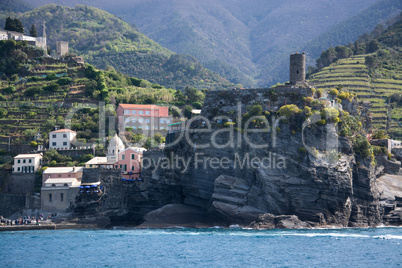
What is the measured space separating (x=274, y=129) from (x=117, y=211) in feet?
76.4

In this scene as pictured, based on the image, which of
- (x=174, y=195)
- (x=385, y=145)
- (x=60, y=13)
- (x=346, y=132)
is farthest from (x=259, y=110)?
(x=60, y=13)

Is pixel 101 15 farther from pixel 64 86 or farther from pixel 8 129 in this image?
pixel 8 129

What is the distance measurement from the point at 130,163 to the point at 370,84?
55.3m

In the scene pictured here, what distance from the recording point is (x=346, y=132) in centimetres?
7194

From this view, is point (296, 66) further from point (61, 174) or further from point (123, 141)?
point (61, 174)

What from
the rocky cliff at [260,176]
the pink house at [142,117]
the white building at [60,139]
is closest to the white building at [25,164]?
the white building at [60,139]

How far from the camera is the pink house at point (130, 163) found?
260ft

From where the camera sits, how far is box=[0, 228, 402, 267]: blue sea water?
163ft

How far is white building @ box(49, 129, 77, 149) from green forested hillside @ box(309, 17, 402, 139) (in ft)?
151

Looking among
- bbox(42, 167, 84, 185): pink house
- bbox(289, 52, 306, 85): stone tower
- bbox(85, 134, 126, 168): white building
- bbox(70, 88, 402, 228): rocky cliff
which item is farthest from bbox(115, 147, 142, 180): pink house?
bbox(289, 52, 306, 85): stone tower

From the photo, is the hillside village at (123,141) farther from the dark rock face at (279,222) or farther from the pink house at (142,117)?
the dark rock face at (279,222)

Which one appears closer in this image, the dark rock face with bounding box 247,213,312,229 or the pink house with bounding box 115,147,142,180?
the dark rock face with bounding box 247,213,312,229

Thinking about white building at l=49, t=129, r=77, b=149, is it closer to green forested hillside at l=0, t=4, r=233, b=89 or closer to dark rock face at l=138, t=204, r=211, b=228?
dark rock face at l=138, t=204, r=211, b=228

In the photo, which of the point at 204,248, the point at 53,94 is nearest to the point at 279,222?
the point at 204,248
